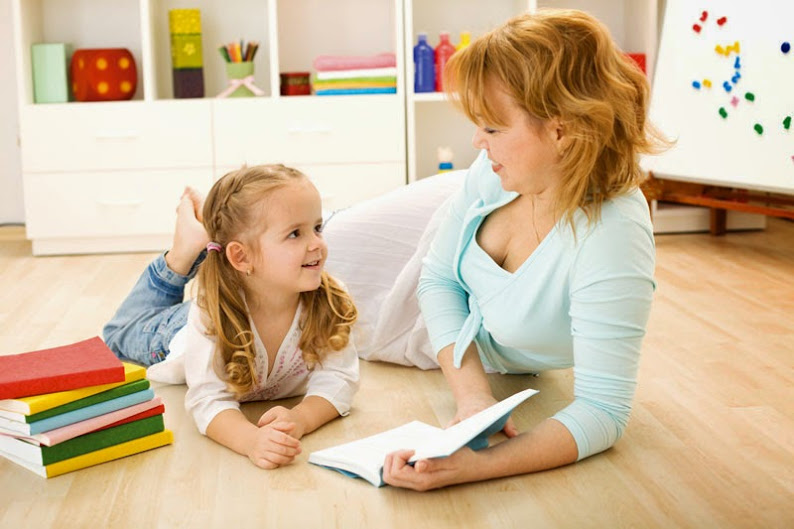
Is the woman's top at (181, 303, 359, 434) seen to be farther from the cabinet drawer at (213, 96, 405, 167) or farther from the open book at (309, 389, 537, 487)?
the cabinet drawer at (213, 96, 405, 167)

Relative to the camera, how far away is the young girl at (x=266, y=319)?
1617 mm

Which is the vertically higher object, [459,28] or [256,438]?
[459,28]

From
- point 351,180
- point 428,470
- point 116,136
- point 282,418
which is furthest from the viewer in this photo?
point 351,180

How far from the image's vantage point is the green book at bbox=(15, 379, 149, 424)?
1465mm

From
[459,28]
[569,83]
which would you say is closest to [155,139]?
[459,28]

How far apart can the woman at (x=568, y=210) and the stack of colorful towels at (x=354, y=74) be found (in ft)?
6.52

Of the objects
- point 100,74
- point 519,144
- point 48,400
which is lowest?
point 48,400

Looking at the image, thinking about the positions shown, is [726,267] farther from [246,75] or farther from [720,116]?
[246,75]

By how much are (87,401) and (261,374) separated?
309 mm

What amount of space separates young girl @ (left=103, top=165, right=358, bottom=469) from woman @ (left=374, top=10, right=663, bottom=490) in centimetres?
25

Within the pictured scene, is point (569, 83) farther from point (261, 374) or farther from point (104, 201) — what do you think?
point (104, 201)

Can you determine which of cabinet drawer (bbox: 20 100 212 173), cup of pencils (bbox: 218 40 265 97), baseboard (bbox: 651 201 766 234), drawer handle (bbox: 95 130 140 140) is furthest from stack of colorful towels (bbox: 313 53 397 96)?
baseboard (bbox: 651 201 766 234)

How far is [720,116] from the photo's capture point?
3.11 meters

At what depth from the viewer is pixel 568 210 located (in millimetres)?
1476
